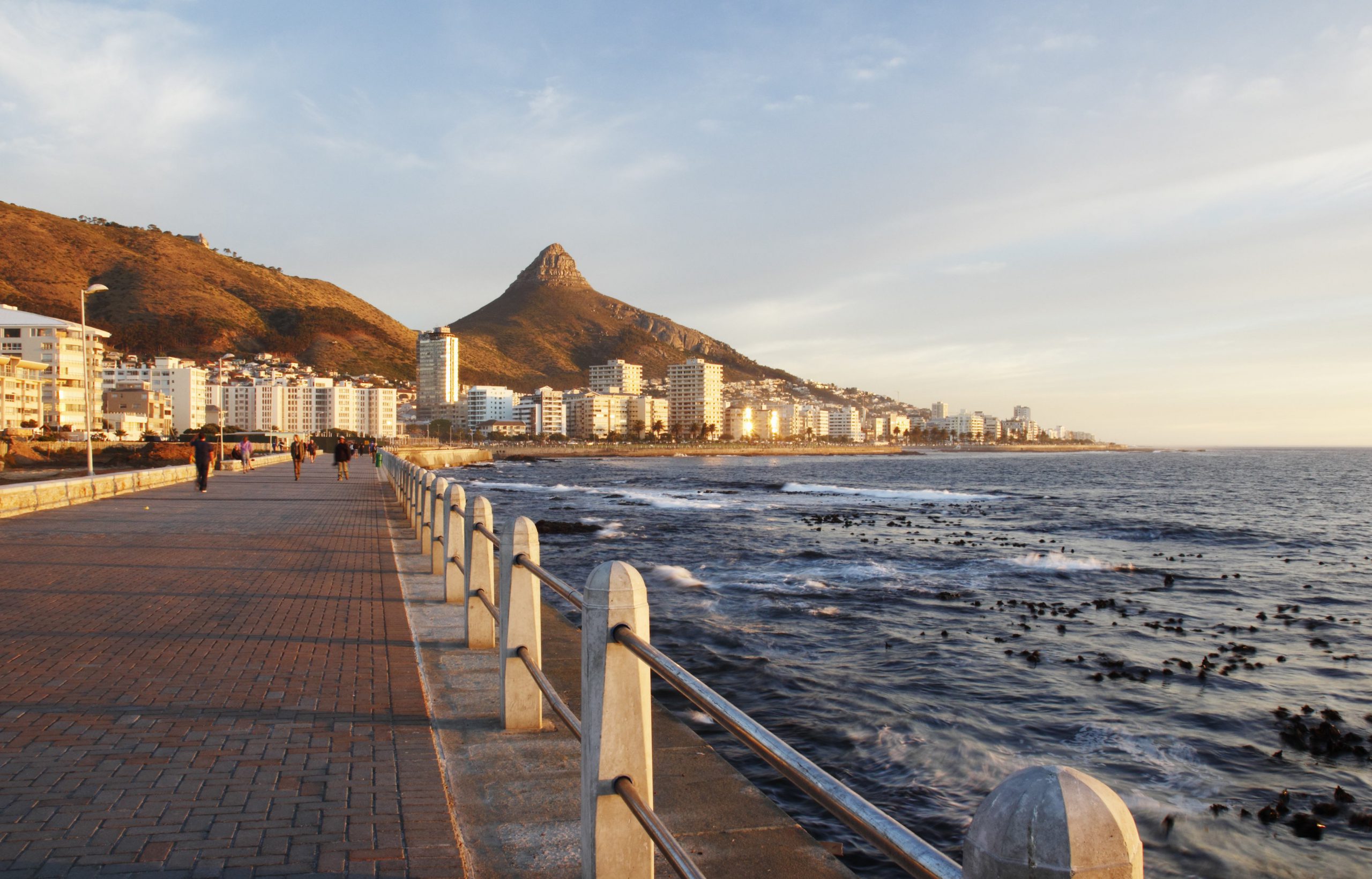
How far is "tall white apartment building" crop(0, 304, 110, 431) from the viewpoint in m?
88.1

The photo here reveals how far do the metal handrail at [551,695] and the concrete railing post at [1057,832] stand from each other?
2533 millimetres

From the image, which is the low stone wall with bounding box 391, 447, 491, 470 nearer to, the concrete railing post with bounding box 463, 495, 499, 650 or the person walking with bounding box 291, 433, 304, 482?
the person walking with bounding box 291, 433, 304, 482

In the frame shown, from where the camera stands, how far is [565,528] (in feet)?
90.0

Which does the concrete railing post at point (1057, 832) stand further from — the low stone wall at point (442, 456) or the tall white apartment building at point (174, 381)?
the tall white apartment building at point (174, 381)

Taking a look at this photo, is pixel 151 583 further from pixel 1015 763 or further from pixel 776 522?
pixel 776 522

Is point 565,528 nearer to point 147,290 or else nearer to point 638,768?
point 638,768

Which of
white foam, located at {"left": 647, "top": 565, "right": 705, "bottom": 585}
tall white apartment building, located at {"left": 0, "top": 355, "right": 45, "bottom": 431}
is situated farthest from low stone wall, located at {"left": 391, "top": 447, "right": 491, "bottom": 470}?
white foam, located at {"left": 647, "top": 565, "right": 705, "bottom": 585}

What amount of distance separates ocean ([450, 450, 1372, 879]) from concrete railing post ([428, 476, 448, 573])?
277 centimetres

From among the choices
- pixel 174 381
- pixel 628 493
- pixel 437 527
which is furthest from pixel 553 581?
pixel 174 381

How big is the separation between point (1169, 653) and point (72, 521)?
1848 cm

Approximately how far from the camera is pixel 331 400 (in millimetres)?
160625

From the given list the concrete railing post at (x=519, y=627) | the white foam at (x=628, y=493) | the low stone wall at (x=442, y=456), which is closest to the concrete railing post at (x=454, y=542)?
the concrete railing post at (x=519, y=627)

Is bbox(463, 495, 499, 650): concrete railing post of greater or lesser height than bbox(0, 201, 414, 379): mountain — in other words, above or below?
below

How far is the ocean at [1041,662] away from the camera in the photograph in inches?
278
